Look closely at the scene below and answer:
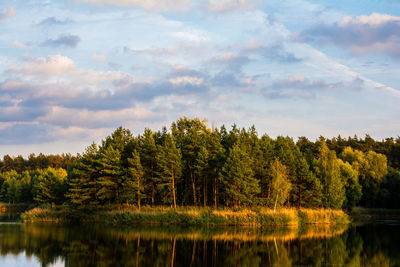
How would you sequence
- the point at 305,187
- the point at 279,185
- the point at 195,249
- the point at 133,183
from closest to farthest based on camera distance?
the point at 195,249 → the point at 279,185 → the point at 133,183 → the point at 305,187

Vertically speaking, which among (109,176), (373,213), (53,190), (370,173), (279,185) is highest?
(109,176)

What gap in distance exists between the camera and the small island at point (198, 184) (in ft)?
177

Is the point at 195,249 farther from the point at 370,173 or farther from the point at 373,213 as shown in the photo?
the point at 373,213

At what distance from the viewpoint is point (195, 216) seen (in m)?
53.7

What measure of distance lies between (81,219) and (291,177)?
30.9m

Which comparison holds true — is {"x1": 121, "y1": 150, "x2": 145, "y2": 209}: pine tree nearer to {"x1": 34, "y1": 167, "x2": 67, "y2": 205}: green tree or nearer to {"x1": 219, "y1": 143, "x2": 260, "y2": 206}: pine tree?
{"x1": 219, "y1": 143, "x2": 260, "y2": 206}: pine tree

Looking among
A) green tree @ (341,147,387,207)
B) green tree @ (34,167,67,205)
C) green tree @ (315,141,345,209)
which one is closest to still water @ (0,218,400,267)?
green tree @ (315,141,345,209)

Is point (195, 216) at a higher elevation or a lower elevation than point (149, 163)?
lower

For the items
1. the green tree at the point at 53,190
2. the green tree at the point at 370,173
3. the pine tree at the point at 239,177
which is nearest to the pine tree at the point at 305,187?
the pine tree at the point at 239,177

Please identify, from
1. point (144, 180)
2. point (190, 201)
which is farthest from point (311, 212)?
point (144, 180)

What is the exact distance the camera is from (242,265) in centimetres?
2528

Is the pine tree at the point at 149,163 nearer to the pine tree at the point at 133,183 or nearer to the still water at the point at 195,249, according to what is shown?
the pine tree at the point at 133,183

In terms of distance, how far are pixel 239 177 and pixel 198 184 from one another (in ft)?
40.5

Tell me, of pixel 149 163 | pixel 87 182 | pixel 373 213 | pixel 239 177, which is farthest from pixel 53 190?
pixel 373 213
